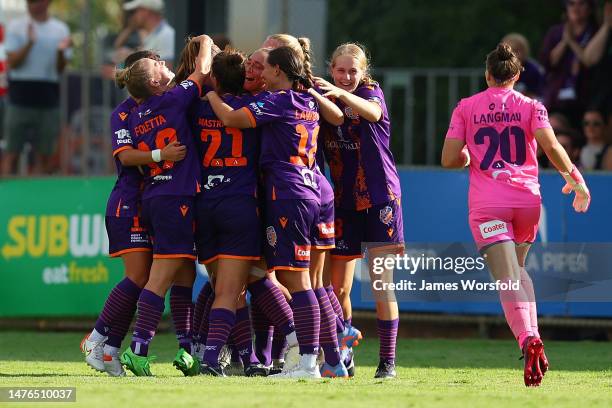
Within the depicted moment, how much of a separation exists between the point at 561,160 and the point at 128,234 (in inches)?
113

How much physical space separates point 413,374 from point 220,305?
5.33 feet

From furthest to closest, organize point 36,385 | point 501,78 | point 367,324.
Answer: point 367,324 < point 501,78 < point 36,385

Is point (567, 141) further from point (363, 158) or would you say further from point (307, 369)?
point (307, 369)

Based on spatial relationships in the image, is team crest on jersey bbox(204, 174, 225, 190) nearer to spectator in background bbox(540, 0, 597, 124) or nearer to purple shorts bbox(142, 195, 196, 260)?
purple shorts bbox(142, 195, 196, 260)

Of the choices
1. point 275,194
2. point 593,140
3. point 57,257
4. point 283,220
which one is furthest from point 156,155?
point 593,140

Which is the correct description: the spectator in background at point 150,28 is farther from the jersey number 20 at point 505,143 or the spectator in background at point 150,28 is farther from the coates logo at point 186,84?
the jersey number 20 at point 505,143

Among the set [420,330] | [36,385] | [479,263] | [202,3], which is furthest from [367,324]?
[36,385]

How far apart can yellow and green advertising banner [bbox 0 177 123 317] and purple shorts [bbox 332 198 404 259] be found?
167 inches

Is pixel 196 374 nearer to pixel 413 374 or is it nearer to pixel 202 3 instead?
pixel 413 374

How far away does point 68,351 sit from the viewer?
1141cm

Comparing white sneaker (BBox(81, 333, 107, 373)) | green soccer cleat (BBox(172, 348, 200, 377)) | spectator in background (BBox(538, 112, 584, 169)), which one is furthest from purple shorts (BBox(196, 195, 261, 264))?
spectator in background (BBox(538, 112, 584, 169))

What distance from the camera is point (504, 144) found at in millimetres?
8609

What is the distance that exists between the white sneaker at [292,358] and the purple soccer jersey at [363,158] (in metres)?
1.07

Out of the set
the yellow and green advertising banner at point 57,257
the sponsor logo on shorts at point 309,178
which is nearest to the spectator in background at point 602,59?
the yellow and green advertising banner at point 57,257
